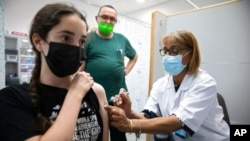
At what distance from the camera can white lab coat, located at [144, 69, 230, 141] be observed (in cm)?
125

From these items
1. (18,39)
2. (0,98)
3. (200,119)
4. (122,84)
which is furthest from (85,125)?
(18,39)

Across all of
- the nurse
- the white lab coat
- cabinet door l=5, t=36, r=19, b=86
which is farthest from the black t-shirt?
cabinet door l=5, t=36, r=19, b=86

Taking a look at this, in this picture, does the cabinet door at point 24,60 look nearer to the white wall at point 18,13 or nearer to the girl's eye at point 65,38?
the white wall at point 18,13

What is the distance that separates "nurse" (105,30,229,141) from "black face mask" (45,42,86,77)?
0.31 meters

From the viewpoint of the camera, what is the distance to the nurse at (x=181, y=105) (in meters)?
1.20

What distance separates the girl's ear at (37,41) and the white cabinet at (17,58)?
116 inches

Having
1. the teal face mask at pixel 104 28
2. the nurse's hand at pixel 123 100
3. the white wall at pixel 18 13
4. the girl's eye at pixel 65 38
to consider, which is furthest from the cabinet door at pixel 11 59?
the girl's eye at pixel 65 38

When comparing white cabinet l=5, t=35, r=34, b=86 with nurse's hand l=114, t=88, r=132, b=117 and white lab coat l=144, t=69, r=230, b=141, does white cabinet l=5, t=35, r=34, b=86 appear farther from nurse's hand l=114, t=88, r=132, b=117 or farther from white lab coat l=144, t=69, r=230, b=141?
white lab coat l=144, t=69, r=230, b=141

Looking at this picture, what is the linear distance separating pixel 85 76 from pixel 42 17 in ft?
1.03

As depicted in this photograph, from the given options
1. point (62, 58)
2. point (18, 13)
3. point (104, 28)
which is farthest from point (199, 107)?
point (18, 13)

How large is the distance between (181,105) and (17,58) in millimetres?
3291

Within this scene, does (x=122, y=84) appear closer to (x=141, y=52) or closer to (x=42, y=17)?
(x=42, y=17)

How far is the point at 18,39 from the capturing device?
3686 mm

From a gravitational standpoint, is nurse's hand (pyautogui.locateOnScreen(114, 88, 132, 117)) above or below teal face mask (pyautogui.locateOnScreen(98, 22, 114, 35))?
below
